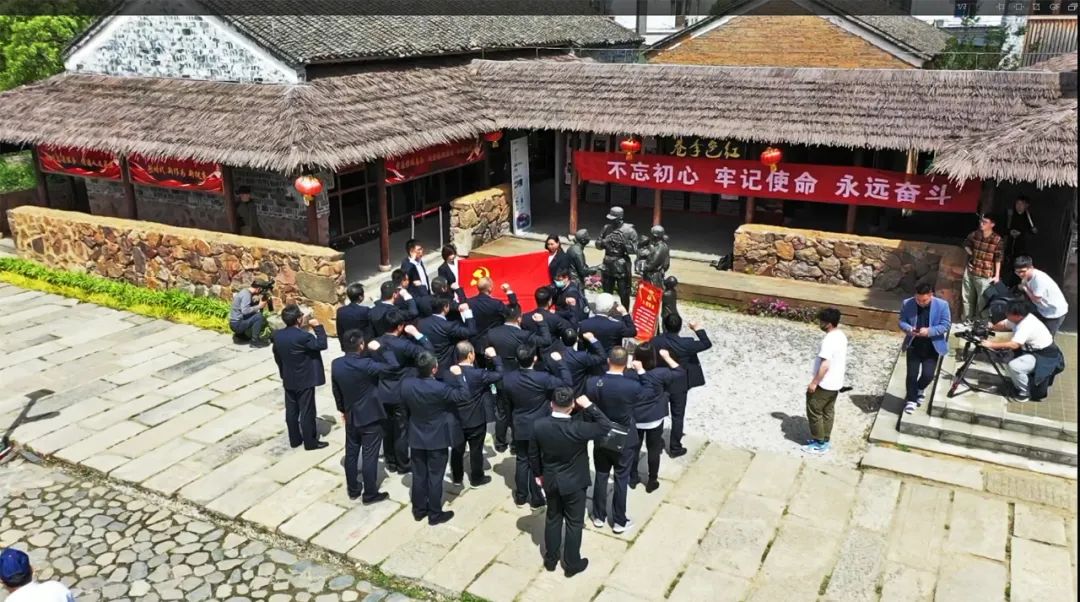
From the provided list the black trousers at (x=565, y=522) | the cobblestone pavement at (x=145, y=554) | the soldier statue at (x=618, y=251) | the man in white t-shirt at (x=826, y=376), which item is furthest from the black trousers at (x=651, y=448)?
the soldier statue at (x=618, y=251)

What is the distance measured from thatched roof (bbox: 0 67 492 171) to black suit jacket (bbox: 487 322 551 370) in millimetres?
5531

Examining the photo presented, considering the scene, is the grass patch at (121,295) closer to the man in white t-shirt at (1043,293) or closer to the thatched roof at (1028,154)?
the man in white t-shirt at (1043,293)

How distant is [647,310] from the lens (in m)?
11.2

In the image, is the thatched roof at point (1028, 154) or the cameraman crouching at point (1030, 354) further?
the thatched roof at point (1028, 154)

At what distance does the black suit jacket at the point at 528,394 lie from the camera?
756cm

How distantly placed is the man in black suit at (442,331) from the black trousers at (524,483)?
1445 millimetres

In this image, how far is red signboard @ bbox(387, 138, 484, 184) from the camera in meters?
15.0

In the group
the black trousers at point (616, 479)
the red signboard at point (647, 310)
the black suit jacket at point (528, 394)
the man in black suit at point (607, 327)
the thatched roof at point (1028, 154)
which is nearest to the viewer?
the black trousers at point (616, 479)

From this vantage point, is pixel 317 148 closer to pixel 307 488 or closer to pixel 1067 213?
pixel 307 488

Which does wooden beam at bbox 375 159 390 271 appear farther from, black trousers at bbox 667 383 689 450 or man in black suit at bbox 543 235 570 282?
black trousers at bbox 667 383 689 450

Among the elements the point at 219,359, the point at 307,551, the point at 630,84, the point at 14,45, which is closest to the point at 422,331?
the point at 307,551

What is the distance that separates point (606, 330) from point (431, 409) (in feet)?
7.81

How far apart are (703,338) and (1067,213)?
855 centimetres

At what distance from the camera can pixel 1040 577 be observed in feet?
23.3
